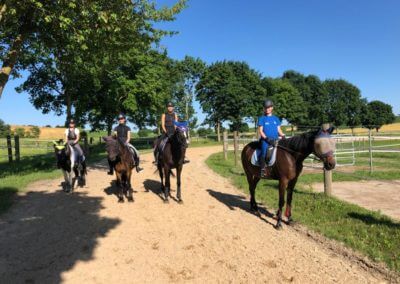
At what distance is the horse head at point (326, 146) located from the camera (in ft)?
23.1

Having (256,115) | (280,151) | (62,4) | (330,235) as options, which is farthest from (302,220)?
(256,115)

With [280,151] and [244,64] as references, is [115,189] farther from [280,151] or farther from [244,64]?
[244,64]

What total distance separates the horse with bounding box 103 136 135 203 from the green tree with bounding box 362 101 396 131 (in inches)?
3614

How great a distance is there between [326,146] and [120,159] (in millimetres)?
5745

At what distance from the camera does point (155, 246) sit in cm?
633

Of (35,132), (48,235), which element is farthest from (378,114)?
(48,235)

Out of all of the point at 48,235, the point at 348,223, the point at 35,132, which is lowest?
the point at 348,223

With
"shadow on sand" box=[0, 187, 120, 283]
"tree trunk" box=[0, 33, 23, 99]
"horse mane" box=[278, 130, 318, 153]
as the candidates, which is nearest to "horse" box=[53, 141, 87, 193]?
"shadow on sand" box=[0, 187, 120, 283]

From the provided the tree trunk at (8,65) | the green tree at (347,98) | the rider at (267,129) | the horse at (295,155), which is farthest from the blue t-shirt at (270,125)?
the green tree at (347,98)

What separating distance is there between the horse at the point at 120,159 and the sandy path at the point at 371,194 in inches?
264

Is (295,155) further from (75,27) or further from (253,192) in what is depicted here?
(75,27)

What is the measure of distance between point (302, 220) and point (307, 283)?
3.22 meters

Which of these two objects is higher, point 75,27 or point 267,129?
point 75,27

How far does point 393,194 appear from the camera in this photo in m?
11.1
